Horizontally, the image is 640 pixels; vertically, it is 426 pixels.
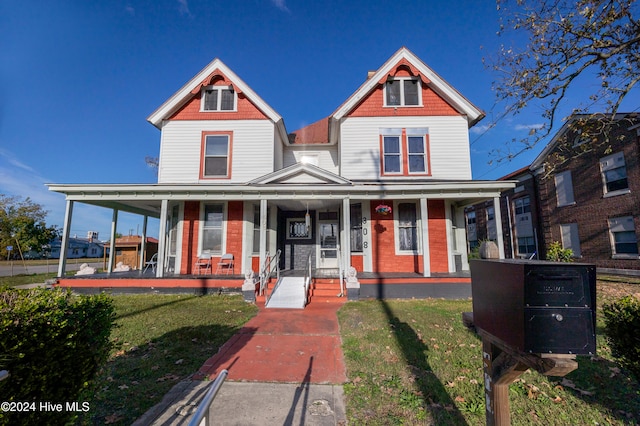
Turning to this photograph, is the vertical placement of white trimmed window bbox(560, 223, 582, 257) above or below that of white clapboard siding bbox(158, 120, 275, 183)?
below

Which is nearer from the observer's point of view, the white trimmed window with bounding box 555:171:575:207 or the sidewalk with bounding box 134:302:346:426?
the sidewalk with bounding box 134:302:346:426

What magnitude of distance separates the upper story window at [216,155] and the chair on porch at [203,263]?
331 centimetres

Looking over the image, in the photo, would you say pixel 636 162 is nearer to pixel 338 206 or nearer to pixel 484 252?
pixel 338 206

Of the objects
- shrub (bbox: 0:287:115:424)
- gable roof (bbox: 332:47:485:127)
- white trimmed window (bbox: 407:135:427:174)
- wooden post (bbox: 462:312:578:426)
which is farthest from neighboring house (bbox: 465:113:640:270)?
shrub (bbox: 0:287:115:424)

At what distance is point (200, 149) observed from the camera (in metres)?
11.7

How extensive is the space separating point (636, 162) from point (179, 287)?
21.3 m

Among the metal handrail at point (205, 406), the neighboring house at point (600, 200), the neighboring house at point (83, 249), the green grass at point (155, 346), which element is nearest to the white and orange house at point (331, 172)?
the green grass at point (155, 346)

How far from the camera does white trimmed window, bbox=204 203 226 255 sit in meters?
11.2

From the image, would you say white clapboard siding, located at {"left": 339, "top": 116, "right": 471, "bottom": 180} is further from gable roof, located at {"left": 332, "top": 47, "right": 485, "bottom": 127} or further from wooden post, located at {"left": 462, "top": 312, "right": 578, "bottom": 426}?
wooden post, located at {"left": 462, "top": 312, "right": 578, "bottom": 426}

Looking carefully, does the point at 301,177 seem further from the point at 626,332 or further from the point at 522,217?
the point at 522,217

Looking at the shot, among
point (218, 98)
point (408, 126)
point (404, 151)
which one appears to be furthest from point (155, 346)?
point (408, 126)

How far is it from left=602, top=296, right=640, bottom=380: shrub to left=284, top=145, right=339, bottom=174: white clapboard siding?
10.8 m

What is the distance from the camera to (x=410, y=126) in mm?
11719

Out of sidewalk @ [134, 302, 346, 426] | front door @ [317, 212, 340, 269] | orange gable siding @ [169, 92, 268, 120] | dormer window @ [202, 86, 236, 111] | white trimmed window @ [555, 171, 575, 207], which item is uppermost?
dormer window @ [202, 86, 236, 111]
